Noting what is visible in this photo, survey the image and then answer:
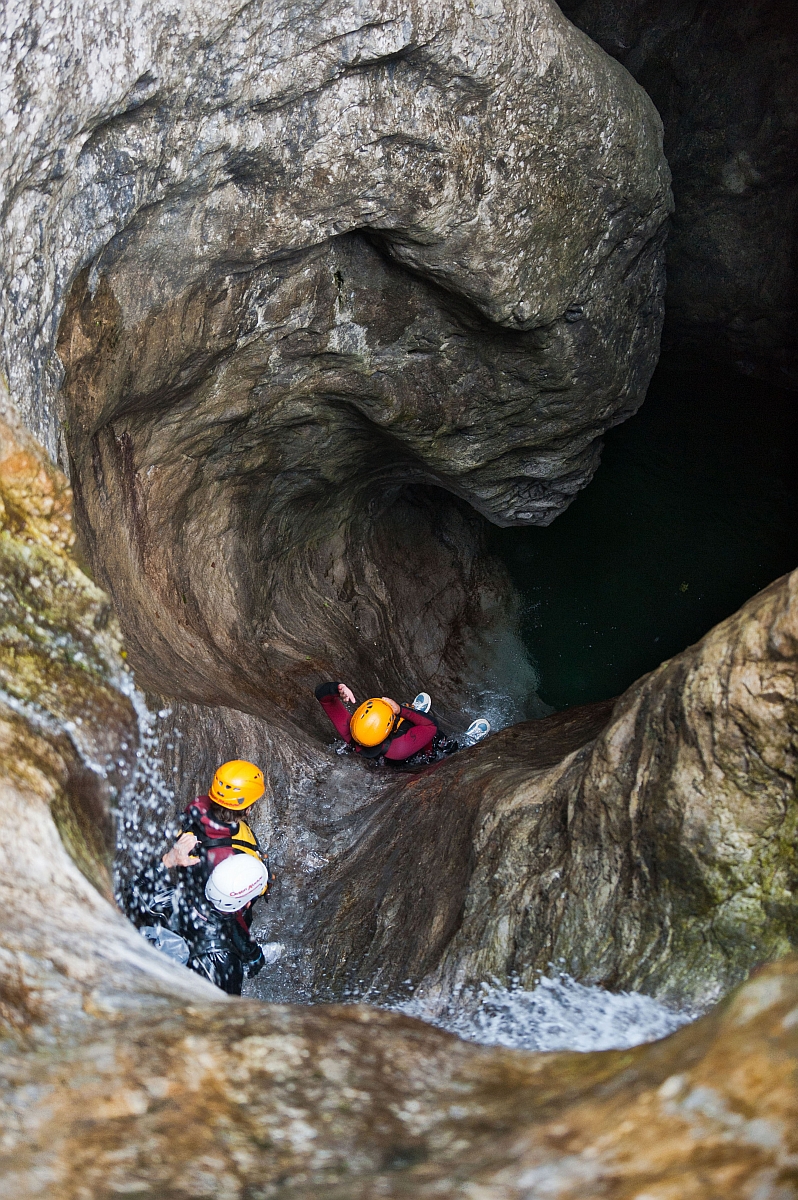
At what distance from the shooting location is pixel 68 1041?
2.68 metres

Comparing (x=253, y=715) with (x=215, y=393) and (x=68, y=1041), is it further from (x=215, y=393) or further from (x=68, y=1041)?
(x=68, y=1041)

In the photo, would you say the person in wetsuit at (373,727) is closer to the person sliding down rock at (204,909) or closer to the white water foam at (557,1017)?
the person sliding down rock at (204,909)

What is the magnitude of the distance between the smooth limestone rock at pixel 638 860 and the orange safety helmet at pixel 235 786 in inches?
41.8

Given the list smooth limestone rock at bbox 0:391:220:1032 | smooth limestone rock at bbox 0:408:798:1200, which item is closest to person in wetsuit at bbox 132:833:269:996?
smooth limestone rock at bbox 0:391:220:1032

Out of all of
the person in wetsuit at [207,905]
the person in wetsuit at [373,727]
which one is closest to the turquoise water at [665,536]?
the person in wetsuit at [373,727]

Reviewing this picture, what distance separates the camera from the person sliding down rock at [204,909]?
512cm

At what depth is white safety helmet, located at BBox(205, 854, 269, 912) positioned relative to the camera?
202 inches

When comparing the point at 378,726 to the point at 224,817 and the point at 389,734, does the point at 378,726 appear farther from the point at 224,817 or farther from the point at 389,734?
the point at 224,817

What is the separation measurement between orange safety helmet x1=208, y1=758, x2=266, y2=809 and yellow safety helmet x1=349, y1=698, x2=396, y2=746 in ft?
7.81

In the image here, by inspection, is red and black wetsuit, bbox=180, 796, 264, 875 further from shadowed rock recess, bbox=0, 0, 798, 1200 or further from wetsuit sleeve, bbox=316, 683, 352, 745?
wetsuit sleeve, bbox=316, 683, 352, 745

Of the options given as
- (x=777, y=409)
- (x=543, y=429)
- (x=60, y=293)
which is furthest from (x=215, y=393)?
(x=777, y=409)

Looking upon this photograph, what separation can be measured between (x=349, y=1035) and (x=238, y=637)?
224 inches

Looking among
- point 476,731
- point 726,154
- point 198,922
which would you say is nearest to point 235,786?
point 198,922

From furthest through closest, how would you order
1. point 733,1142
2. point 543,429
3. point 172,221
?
point 543,429 → point 172,221 → point 733,1142
